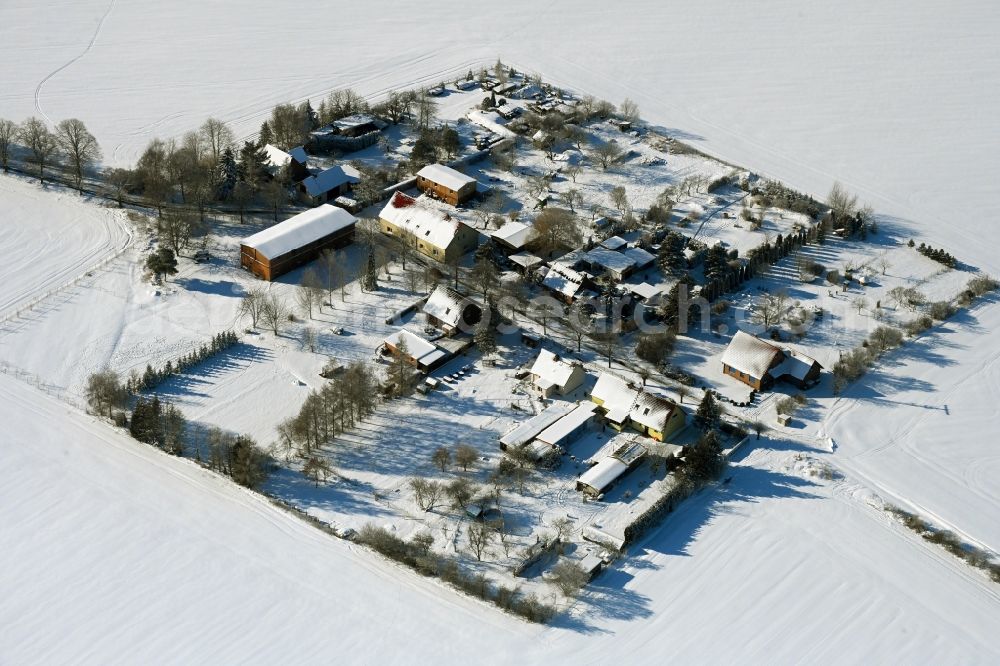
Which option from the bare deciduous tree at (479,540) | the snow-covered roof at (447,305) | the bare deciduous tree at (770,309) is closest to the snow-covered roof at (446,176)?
the snow-covered roof at (447,305)

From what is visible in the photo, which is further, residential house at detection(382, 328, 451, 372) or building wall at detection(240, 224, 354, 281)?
building wall at detection(240, 224, 354, 281)

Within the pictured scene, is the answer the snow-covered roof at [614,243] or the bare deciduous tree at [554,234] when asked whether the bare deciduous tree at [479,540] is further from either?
the snow-covered roof at [614,243]

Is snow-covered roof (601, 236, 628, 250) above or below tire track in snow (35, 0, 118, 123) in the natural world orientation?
below

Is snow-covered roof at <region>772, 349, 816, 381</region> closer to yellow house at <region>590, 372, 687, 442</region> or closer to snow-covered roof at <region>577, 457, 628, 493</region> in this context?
yellow house at <region>590, 372, 687, 442</region>

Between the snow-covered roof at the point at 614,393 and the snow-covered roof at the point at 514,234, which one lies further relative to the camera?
the snow-covered roof at the point at 514,234

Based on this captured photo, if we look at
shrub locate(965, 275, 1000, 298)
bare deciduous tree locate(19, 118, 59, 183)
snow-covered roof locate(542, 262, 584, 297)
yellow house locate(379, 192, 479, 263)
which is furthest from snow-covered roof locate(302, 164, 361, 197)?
shrub locate(965, 275, 1000, 298)

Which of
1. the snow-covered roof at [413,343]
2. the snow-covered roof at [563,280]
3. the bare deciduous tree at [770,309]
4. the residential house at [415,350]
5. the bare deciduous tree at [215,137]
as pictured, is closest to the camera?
the residential house at [415,350]

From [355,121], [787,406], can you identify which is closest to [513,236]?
[355,121]
